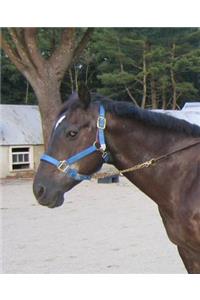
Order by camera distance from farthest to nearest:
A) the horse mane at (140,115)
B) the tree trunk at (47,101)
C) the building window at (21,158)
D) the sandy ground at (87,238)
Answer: the building window at (21,158) < the tree trunk at (47,101) < the sandy ground at (87,238) < the horse mane at (140,115)

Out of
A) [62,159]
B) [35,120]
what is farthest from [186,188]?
[35,120]

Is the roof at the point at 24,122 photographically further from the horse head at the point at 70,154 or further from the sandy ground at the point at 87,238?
the horse head at the point at 70,154

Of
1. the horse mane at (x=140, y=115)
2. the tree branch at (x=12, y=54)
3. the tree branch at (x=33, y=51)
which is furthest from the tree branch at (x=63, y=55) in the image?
the horse mane at (x=140, y=115)

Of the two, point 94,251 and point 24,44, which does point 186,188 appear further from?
point 24,44

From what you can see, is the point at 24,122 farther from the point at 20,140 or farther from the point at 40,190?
the point at 40,190

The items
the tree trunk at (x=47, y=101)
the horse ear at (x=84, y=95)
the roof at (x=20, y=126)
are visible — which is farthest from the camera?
the roof at (x=20, y=126)

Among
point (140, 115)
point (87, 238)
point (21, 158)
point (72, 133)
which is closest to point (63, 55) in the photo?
point (21, 158)

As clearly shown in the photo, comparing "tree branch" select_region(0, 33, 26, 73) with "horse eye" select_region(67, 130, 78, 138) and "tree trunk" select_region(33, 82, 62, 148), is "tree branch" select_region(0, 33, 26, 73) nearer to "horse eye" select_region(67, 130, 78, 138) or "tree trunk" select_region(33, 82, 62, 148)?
"tree trunk" select_region(33, 82, 62, 148)

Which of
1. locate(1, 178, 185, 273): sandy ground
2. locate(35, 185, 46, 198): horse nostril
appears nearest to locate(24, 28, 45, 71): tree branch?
locate(1, 178, 185, 273): sandy ground

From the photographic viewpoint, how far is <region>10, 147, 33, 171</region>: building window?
1616 cm

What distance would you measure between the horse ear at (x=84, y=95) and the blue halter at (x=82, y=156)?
103 millimetres

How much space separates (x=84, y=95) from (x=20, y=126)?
15.3 metres

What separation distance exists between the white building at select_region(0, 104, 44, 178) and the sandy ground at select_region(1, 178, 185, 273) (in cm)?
549

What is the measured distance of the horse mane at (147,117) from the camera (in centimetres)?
279
